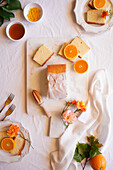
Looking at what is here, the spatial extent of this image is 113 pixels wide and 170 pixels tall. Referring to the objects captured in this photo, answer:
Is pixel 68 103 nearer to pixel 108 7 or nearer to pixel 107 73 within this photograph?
pixel 107 73

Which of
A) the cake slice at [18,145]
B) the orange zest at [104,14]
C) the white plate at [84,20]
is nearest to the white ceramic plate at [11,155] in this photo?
the cake slice at [18,145]

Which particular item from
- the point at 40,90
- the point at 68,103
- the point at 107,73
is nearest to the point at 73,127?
the point at 68,103

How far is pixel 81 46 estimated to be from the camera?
1.42 meters

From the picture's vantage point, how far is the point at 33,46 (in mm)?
1437

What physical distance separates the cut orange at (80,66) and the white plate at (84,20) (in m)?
0.24

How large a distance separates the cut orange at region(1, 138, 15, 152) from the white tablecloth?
0.41ft

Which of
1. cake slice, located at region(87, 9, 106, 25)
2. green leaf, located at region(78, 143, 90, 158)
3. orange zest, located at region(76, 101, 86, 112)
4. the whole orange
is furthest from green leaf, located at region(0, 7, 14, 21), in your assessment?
the whole orange

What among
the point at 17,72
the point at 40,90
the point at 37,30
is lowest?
the point at 40,90

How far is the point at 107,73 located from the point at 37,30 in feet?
1.95

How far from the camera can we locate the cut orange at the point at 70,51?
1.39 m

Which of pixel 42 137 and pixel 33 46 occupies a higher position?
pixel 33 46

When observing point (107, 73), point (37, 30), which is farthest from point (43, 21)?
point (107, 73)

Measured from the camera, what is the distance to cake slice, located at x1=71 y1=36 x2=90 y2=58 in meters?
1.42

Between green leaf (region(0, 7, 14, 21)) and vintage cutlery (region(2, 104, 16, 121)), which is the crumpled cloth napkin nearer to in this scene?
vintage cutlery (region(2, 104, 16, 121))
